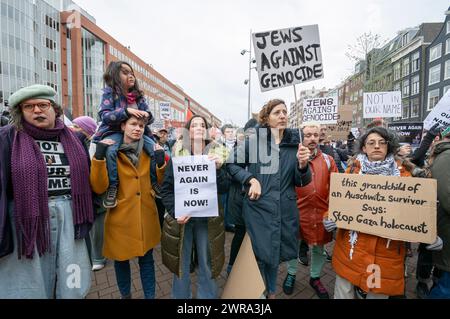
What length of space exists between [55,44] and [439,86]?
54.8 m

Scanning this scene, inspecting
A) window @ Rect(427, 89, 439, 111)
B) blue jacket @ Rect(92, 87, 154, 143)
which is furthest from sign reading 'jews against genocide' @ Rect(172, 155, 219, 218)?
window @ Rect(427, 89, 439, 111)

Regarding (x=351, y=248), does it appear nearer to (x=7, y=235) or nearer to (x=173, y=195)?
(x=173, y=195)

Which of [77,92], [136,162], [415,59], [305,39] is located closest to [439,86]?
[415,59]

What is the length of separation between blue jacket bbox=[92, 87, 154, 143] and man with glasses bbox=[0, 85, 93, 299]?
36cm

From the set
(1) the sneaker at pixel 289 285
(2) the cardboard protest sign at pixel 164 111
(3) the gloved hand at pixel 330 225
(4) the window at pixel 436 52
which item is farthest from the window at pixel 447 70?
(3) the gloved hand at pixel 330 225

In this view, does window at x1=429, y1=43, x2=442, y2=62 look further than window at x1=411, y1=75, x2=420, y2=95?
No

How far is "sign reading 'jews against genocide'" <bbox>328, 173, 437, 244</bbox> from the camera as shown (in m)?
1.94

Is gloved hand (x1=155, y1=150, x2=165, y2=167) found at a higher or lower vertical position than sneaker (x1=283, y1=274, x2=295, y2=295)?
higher

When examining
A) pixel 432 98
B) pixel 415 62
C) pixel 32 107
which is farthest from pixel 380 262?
pixel 415 62

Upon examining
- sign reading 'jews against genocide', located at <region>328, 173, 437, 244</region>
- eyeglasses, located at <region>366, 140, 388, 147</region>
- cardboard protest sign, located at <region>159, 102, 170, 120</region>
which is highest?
cardboard protest sign, located at <region>159, 102, 170, 120</region>

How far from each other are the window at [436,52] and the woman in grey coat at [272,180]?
40.6 m

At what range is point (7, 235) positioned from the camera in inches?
68.2

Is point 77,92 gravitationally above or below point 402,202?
above

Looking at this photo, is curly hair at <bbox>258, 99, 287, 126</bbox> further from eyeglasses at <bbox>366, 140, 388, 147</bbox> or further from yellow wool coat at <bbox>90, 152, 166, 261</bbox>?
yellow wool coat at <bbox>90, 152, 166, 261</bbox>
